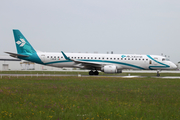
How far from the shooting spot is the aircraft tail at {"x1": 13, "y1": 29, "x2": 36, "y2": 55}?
3966cm

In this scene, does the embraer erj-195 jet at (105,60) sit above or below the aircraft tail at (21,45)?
below

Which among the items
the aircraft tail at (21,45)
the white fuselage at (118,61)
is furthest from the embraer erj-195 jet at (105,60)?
the aircraft tail at (21,45)

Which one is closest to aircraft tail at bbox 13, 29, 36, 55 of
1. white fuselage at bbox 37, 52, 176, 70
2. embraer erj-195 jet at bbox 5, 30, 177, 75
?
embraer erj-195 jet at bbox 5, 30, 177, 75

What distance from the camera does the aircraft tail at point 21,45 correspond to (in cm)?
3966

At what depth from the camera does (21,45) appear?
39.7 meters

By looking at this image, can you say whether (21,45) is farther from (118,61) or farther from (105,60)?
(118,61)

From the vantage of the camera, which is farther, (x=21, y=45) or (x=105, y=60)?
(x=21, y=45)

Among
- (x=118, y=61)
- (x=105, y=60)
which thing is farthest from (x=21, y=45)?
(x=118, y=61)

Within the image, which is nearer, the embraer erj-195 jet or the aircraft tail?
the embraer erj-195 jet

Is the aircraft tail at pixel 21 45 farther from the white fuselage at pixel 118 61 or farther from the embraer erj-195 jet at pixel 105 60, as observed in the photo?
the white fuselage at pixel 118 61

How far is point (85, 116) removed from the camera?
29.3 feet

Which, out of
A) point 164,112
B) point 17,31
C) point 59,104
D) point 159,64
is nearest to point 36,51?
point 17,31

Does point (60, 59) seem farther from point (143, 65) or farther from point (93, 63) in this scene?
point (143, 65)

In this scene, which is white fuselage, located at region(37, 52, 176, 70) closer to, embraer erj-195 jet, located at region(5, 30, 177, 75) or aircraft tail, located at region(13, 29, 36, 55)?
embraer erj-195 jet, located at region(5, 30, 177, 75)
